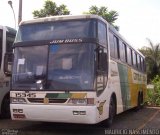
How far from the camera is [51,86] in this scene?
10156 mm

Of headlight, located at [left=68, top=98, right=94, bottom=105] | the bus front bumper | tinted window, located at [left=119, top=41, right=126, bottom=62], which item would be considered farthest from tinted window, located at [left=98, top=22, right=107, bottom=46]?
tinted window, located at [left=119, top=41, right=126, bottom=62]

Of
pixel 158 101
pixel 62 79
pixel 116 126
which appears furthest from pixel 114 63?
pixel 158 101

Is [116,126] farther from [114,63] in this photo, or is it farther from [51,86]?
[51,86]

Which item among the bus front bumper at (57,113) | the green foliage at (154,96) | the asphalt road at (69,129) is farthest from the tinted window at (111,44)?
the green foliage at (154,96)

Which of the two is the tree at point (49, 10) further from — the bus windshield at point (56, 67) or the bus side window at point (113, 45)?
the bus windshield at point (56, 67)

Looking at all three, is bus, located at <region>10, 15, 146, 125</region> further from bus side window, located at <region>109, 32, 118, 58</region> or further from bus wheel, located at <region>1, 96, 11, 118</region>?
bus wheel, located at <region>1, 96, 11, 118</region>

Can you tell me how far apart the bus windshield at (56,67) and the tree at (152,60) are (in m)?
41.3

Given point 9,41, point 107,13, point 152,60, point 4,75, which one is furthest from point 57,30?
point 152,60

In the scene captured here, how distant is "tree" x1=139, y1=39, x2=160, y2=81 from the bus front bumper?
41595 millimetres

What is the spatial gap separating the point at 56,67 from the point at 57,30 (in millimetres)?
1183

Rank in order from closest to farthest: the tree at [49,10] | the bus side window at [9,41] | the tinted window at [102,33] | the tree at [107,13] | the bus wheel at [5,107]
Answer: the tinted window at [102,33], the bus wheel at [5,107], the bus side window at [9,41], the tree at [49,10], the tree at [107,13]

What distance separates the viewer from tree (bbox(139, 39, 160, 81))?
5079cm

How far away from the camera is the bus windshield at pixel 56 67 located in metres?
10.0

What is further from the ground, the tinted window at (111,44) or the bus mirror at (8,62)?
the tinted window at (111,44)
